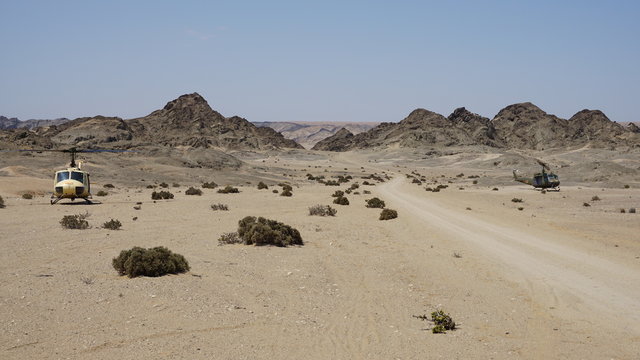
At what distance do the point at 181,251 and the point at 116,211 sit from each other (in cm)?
1217

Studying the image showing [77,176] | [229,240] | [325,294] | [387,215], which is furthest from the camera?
[77,176]

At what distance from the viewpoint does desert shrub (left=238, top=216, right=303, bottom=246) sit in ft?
54.8

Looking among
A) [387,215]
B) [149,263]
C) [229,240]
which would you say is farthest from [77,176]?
[149,263]

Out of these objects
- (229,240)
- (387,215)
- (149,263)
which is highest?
(149,263)

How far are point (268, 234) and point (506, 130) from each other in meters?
165

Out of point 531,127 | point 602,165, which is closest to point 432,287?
point 602,165

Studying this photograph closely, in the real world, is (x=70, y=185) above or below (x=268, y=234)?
above

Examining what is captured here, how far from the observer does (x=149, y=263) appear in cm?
1164

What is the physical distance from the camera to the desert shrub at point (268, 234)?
16.7 metres

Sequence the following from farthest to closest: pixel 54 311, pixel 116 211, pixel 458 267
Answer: pixel 116 211 → pixel 458 267 → pixel 54 311

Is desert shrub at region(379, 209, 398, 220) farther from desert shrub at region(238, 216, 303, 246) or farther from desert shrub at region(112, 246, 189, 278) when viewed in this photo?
desert shrub at region(112, 246, 189, 278)

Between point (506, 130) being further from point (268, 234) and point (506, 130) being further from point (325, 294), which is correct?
point (325, 294)

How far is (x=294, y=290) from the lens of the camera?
11430mm

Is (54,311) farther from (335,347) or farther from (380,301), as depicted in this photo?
(380,301)
